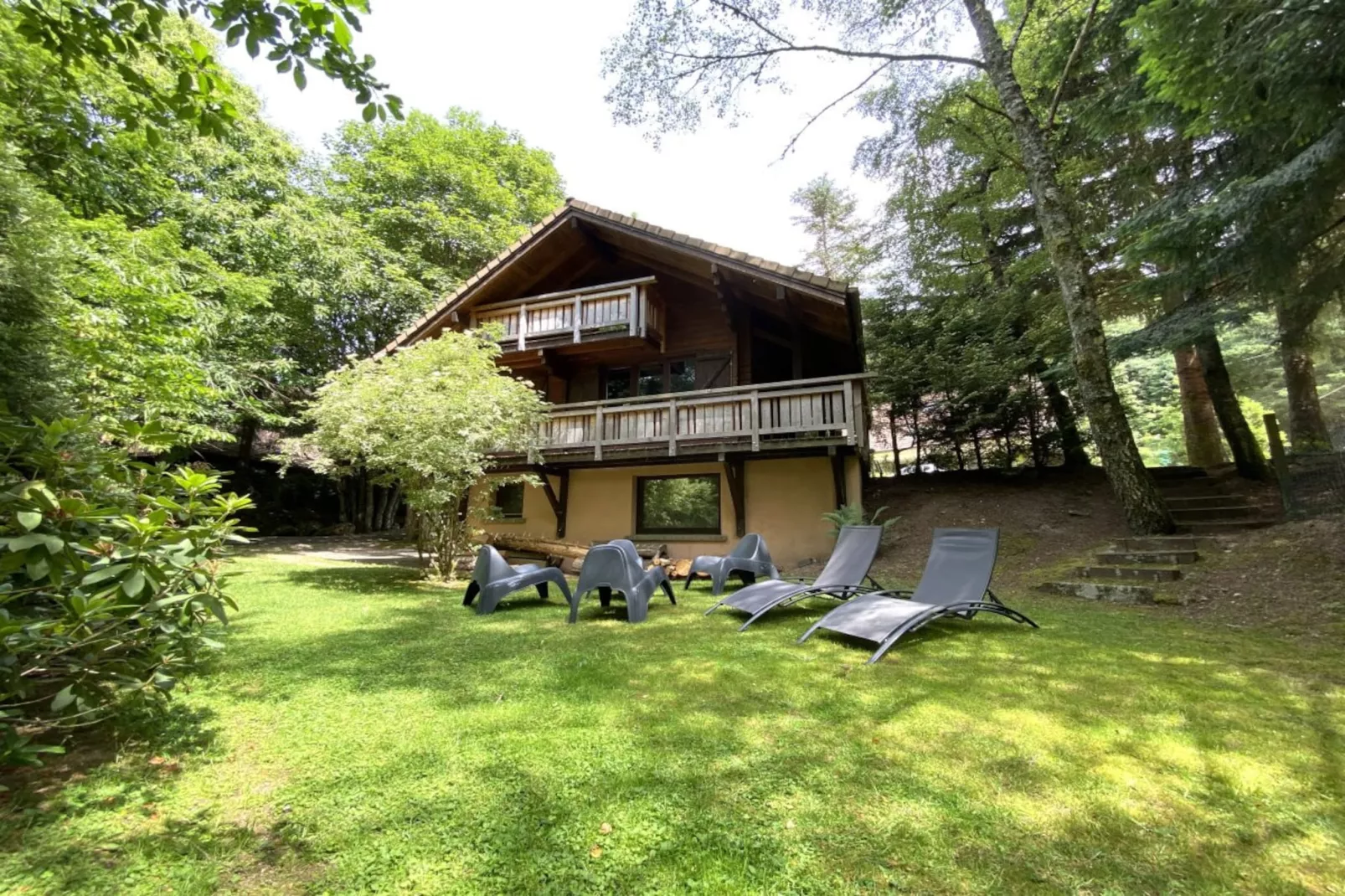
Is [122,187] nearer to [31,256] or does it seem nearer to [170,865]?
[31,256]

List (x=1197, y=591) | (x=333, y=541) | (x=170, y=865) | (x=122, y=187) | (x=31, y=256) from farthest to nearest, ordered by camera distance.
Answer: (x=333, y=541) < (x=122, y=187) < (x=1197, y=591) < (x=31, y=256) < (x=170, y=865)

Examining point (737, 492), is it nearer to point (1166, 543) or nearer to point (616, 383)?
point (616, 383)

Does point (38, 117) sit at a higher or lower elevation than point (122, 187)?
lower

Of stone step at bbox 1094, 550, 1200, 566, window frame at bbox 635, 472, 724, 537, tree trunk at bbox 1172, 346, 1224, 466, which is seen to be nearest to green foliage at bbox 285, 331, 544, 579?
window frame at bbox 635, 472, 724, 537

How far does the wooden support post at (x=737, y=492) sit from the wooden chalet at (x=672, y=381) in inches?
1.4

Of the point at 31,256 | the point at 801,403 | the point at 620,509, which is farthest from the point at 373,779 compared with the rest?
the point at 620,509

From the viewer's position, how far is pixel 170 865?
1876 millimetres

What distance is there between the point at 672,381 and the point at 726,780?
1125 cm

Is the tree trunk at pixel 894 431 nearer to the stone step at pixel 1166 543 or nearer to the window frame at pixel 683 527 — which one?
the window frame at pixel 683 527

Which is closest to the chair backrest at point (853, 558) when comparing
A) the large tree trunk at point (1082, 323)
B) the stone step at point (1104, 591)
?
the stone step at point (1104, 591)

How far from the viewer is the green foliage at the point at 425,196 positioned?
19203 millimetres

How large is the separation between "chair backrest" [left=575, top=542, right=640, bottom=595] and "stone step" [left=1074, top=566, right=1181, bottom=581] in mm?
5809

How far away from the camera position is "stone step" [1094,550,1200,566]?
265 inches

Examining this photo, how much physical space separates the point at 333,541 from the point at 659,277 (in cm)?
1268
